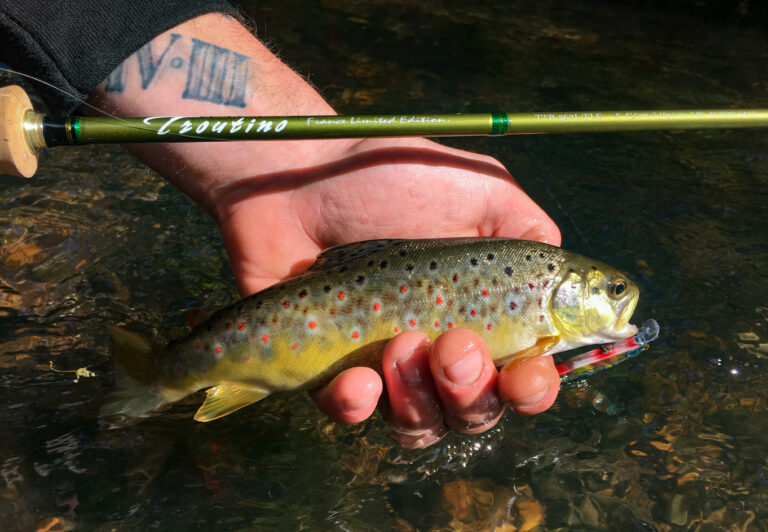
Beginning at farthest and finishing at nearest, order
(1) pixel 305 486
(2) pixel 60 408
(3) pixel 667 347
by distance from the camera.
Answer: (3) pixel 667 347 < (2) pixel 60 408 < (1) pixel 305 486

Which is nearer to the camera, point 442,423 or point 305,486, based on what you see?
point 442,423

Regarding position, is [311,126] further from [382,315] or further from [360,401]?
[360,401]

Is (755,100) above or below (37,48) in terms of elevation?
below

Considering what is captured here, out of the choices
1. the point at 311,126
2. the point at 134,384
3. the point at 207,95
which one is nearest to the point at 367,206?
the point at 311,126

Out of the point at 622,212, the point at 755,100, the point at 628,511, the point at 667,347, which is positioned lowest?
the point at 628,511

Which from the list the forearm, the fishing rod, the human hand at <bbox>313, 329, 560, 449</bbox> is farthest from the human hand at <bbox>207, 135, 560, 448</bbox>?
the fishing rod

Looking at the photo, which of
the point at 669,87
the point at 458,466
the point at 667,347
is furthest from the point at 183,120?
the point at 669,87

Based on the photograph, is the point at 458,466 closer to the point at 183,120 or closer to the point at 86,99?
the point at 183,120

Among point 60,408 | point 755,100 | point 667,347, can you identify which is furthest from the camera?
point 755,100
